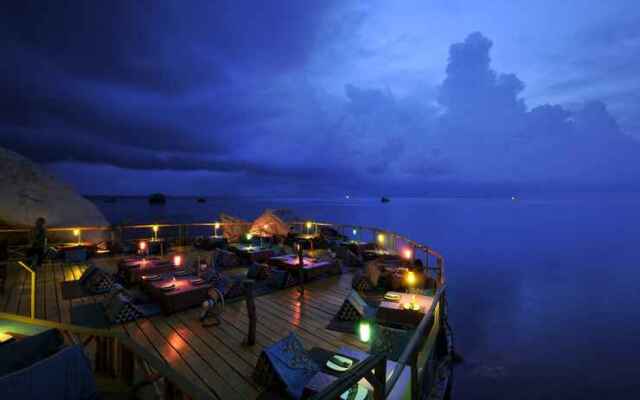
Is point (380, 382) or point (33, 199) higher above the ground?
point (33, 199)

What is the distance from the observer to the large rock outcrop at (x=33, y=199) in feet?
50.4

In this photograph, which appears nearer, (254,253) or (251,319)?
(251,319)

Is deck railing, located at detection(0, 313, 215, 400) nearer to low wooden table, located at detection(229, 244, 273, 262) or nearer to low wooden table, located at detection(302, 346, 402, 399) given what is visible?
low wooden table, located at detection(302, 346, 402, 399)

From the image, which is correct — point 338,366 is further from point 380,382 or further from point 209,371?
point 209,371

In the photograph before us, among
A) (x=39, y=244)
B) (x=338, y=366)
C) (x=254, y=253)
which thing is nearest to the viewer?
(x=338, y=366)

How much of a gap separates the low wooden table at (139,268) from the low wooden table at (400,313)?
7.61 meters

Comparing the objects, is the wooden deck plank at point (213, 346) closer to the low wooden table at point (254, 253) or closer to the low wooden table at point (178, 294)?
the low wooden table at point (178, 294)

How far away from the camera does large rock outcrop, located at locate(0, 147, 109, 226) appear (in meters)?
15.4

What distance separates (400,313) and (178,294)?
5.91m

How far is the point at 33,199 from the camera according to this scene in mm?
16359

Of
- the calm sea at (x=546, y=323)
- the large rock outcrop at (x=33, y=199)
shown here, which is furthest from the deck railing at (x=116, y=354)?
the large rock outcrop at (x=33, y=199)

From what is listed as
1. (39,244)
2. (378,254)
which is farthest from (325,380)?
(39,244)

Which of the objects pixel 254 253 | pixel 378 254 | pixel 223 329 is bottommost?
pixel 223 329

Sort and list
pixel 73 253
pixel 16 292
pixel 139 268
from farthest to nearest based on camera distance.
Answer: pixel 73 253
pixel 139 268
pixel 16 292
